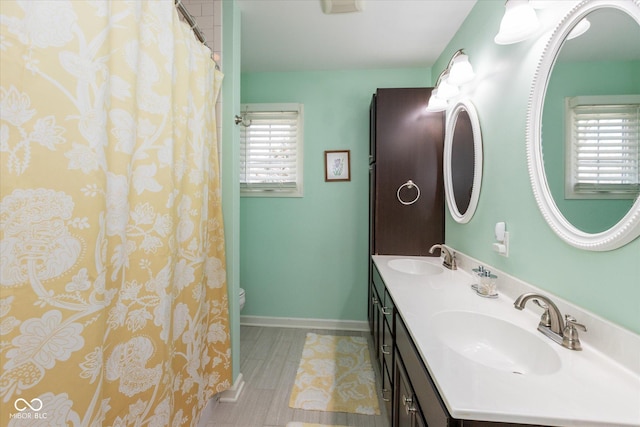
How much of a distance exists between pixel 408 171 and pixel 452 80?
2.27ft

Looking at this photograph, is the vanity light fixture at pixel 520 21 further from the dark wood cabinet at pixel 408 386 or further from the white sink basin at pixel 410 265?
the white sink basin at pixel 410 265

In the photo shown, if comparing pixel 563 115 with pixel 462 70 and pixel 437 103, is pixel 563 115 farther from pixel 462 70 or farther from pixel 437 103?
pixel 437 103

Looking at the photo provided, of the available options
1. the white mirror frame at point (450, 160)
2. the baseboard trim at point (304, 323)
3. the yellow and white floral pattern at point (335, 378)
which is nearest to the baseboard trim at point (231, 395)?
the yellow and white floral pattern at point (335, 378)

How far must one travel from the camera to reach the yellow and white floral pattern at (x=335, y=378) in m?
1.59

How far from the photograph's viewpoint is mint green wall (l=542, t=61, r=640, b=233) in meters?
0.76

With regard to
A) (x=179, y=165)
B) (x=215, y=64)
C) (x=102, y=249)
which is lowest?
(x=102, y=249)

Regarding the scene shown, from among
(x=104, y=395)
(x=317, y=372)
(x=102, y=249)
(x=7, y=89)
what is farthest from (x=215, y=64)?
(x=317, y=372)

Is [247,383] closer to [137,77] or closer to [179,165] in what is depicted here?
[179,165]

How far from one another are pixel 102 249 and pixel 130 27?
70 centimetres

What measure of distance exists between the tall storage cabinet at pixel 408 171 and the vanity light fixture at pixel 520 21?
100cm

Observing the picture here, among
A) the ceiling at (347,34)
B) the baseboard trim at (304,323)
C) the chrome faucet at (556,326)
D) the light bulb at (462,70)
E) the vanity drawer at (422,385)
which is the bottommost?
the baseboard trim at (304,323)

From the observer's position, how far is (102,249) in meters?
0.74

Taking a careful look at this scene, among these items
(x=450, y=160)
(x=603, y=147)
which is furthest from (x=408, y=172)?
(x=603, y=147)

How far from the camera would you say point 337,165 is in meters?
2.50
